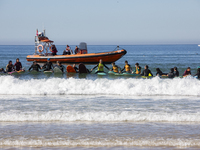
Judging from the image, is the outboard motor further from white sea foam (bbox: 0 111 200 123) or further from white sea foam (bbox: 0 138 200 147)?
white sea foam (bbox: 0 138 200 147)

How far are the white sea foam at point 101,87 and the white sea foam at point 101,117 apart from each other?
399 cm

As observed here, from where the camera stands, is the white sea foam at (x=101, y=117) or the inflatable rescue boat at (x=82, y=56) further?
the inflatable rescue boat at (x=82, y=56)

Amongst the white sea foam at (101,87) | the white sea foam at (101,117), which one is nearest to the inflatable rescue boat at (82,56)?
the white sea foam at (101,87)

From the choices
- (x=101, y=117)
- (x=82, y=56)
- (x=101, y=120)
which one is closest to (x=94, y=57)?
(x=82, y=56)

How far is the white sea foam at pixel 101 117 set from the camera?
6.84 m

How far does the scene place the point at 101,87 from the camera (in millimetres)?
11711

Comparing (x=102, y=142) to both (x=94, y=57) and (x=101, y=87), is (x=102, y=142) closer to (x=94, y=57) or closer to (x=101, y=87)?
(x=101, y=87)

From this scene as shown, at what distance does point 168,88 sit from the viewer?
11.6 metres

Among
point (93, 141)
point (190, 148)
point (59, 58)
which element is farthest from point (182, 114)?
point (59, 58)

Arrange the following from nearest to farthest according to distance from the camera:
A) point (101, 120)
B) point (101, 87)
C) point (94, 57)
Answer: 1. point (101, 120)
2. point (101, 87)
3. point (94, 57)

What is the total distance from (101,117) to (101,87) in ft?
15.6

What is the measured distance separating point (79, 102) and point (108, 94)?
7.13 ft

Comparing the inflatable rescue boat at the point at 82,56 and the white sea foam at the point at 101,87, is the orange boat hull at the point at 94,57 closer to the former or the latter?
the inflatable rescue boat at the point at 82,56

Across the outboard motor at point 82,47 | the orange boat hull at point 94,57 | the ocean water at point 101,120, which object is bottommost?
the ocean water at point 101,120
